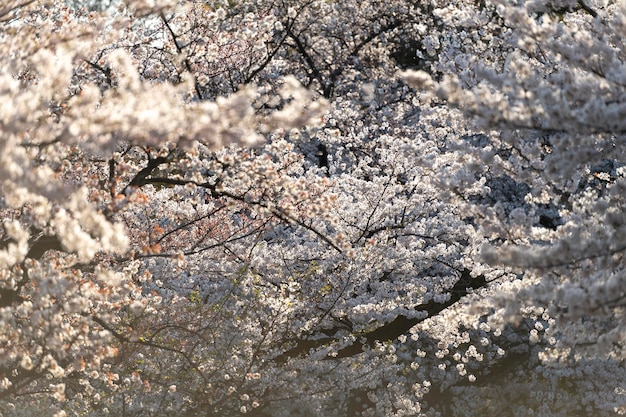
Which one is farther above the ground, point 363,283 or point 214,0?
point 214,0

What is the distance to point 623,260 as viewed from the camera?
5996mm

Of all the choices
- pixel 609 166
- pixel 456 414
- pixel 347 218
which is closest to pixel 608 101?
pixel 347 218

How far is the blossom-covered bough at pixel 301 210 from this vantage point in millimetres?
5199

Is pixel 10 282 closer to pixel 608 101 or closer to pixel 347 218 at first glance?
pixel 608 101

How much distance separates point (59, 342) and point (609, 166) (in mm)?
14269

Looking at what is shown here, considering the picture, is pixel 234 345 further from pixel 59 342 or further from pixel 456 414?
pixel 456 414

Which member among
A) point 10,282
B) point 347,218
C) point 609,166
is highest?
point 609,166

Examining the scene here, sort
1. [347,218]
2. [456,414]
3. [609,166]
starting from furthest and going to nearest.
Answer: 1. [456,414]
2. [609,166]
3. [347,218]

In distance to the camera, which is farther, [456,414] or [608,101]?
[456,414]

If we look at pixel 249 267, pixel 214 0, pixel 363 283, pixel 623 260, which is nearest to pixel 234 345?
pixel 249 267

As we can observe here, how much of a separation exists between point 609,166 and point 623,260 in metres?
12.9

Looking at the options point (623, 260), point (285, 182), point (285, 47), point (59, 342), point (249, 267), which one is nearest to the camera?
point (623, 260)

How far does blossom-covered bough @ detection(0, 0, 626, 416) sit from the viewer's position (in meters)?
5.20

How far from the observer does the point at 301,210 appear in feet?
32.6
